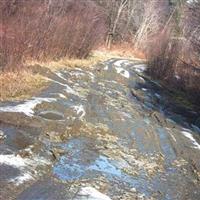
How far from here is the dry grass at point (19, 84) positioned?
1092cm

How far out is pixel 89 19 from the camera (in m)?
23.6

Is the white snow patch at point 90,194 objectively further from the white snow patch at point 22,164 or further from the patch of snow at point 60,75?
the patch of snow at point 60,75

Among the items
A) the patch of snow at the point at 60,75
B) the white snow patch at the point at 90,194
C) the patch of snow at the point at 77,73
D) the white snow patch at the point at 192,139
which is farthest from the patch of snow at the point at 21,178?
the patch of snow at the point at 77,73

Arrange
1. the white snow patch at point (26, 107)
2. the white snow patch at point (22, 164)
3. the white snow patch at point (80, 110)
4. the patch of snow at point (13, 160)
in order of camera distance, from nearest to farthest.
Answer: the white snow patch at point (22, 164)
the patch of snow at point (13, 160)
the white snow patch at point (26, 107)
the white snow patch at point (80, 110)

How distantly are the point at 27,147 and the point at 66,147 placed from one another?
0.88m

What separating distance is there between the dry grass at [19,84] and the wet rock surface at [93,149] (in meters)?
0.33

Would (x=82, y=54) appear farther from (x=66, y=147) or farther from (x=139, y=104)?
(x=66, y=147)

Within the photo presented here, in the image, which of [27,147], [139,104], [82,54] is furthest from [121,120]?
[82,54]

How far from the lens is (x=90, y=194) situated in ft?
21.5

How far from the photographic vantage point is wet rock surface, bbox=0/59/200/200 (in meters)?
6.80

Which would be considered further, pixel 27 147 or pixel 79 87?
pixel 79 87

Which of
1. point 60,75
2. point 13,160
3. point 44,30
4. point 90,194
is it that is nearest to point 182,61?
point 44,30

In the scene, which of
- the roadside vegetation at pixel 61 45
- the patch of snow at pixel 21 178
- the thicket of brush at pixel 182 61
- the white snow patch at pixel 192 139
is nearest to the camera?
the patch of snow at pixel 21 178

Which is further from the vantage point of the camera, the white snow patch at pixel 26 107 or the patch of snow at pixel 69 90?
the patch of snow at pixel 69 90
